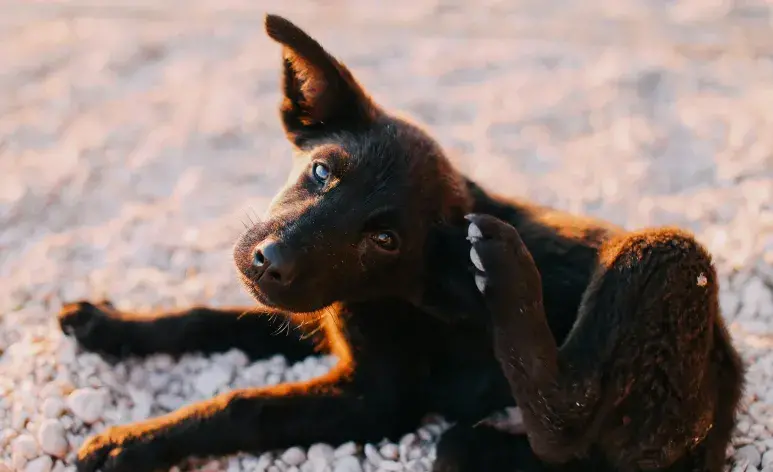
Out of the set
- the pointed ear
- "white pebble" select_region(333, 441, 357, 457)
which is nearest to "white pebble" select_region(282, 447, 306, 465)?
"white pebble" select_region(333, 441, 357, 457)

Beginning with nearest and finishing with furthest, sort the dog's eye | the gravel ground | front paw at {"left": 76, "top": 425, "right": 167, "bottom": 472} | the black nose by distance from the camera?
the black nose → the dog's eye → front paw at {"left": 76, "top": 425, "right": 167, "bottom": 472} → the gravel ground

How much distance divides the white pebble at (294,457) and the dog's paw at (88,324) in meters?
0.87

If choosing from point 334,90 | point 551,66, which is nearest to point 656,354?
point 334,90

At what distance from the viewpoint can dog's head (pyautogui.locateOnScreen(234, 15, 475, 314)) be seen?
255cm

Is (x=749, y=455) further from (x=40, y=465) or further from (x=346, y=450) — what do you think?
(x=40, y=465)

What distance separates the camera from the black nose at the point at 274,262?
2.46m

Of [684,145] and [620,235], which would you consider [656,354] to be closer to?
[620,235]

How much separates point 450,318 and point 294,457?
0.68 metres

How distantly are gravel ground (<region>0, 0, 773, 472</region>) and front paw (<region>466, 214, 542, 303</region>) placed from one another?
0.75 meters

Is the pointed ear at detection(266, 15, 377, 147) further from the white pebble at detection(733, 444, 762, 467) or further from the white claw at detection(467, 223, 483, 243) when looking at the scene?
the white pebble at detection(733, 444, 762, 467)

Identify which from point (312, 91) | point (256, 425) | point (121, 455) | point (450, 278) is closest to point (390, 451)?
point (256, 425)

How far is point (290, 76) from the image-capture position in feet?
9.72

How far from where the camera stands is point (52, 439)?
2.91 meters

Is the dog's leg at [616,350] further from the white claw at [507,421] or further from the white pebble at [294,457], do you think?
the white pebble at [294,457]
